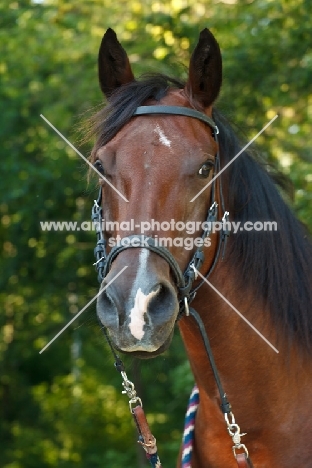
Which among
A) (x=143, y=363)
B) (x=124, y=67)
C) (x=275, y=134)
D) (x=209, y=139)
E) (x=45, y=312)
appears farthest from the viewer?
(x=45, y=312)

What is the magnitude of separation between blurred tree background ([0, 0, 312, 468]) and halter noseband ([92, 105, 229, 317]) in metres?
0.59

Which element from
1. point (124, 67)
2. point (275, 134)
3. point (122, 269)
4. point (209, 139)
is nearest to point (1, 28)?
point (275, 134)

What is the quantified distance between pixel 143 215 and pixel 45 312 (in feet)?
25.3

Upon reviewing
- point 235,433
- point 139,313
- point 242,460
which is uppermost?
point 139,313

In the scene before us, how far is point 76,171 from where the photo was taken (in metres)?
8.35

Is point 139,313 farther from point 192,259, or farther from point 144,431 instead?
point 144,431

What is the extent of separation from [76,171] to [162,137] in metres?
5.53

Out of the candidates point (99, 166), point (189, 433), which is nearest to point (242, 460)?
point (189, 433)

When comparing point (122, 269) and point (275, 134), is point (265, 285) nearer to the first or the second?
point (122, 269)

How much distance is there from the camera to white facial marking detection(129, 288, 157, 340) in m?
2.56

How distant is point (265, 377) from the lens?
10.4ft

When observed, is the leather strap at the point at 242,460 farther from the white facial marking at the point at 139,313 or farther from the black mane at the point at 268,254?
the white facial marking at the point at 139,313

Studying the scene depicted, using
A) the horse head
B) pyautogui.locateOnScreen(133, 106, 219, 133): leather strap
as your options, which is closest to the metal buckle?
the horse head

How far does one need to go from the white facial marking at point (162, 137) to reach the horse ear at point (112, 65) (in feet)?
1.92
